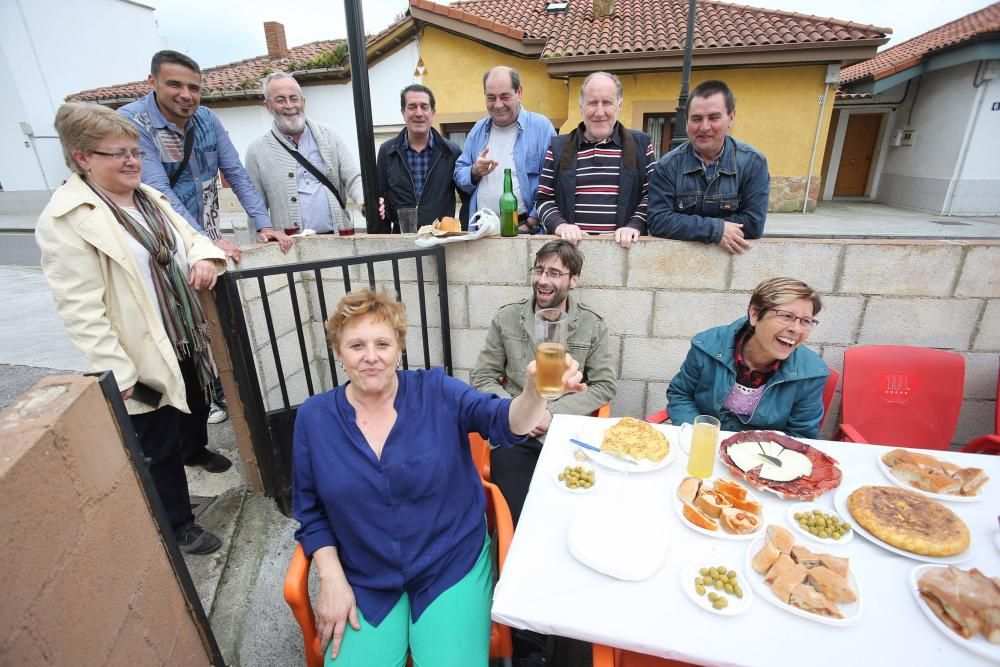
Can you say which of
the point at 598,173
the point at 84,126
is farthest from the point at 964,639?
the point at 84,126

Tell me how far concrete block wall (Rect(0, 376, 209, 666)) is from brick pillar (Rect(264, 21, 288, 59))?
19340 mm

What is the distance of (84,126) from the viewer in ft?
5.89

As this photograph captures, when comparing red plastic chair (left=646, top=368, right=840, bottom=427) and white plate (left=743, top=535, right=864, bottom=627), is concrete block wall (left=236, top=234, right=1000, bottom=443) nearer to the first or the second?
red plastic chair (left=646, top=368, right=840, bottom=427)

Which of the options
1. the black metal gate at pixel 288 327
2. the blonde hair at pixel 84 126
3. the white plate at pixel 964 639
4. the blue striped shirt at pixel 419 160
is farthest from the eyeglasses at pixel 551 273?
the blonde hair at pixel 84 126

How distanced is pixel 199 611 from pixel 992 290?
12.8ft

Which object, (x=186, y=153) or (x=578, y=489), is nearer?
(x=578, y=489)

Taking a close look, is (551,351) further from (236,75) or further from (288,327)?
(236,75)

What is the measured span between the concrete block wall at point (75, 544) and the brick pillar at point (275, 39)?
19340 mm

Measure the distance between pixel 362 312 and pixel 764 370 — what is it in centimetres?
180

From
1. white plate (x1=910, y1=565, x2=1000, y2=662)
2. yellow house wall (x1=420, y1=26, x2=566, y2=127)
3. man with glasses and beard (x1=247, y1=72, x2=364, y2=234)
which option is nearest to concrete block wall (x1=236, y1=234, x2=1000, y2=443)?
man with glasses and beard (x1=247, y1=72, x2=364, y2=234)

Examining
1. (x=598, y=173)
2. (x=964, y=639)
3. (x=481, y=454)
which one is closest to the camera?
(x=964, y=639)

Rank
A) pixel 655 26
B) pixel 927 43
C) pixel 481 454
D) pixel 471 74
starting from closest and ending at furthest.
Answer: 1. pixel 481 454
2. pixel 655 26
3. pixel 471 74
4. pixel 927 43

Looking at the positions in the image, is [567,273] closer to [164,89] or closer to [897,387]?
[897,387]

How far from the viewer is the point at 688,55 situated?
798 centimetres
